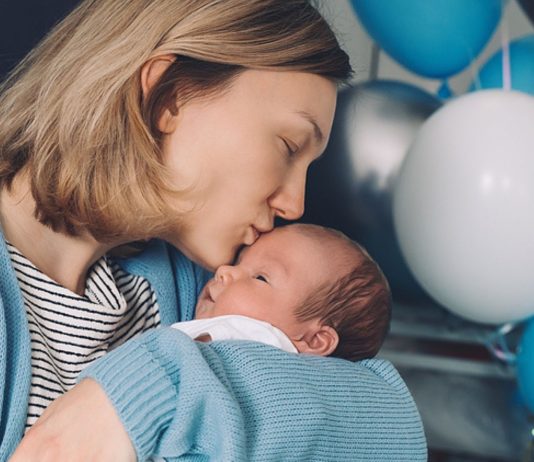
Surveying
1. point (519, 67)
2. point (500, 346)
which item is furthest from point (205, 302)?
point (500, 346)

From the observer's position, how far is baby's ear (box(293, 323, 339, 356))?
1.24 m

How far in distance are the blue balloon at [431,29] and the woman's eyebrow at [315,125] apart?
955mm

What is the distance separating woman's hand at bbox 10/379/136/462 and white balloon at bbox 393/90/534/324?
1044 mm

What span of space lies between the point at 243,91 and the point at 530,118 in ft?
2.68

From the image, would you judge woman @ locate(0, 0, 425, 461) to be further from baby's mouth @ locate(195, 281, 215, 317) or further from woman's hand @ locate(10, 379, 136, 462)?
woman's hand @ locate(10, 379, 136, 462)

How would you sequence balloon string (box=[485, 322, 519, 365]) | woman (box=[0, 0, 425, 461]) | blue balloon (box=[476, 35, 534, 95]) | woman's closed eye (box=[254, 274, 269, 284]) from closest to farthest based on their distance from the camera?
woman (box=[0, 0, 425, 461]), woman's closed eye (box=[254, 274, 269, 284]), blue balloon (box=[476, 35, 534, 95]), balloon string (box=[485, 322, 519, 365])

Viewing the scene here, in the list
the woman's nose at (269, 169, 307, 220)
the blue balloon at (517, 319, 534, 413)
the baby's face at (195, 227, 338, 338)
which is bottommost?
the blue balloon at (517, 319, 534, 413)

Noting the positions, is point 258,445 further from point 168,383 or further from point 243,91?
point 243,91

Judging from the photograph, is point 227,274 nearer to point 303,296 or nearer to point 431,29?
point 303,296

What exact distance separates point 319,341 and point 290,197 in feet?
0.70

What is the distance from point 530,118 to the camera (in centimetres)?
181

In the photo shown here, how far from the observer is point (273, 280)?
4.07 ft

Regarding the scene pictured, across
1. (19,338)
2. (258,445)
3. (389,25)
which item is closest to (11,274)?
(19,338)

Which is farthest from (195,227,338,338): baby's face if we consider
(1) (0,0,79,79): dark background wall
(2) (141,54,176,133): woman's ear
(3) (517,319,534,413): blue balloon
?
(3) (517,319,534,413): blue balloon
